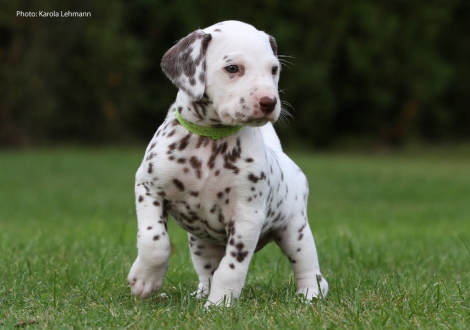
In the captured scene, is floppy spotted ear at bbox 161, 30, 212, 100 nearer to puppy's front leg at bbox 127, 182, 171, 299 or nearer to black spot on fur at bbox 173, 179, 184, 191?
black spot on fur at bbox 173, 179, 184, 191

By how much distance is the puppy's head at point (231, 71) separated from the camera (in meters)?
3.56

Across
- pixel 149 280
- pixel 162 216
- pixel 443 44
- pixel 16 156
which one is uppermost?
pixel 443 44

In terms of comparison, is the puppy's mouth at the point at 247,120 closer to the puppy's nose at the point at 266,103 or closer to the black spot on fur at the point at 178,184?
the puppy's nose at the point at 266,103

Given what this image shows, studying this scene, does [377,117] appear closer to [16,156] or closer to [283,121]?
[16,156]

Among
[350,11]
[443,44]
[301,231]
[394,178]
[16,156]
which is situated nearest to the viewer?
[301,231]

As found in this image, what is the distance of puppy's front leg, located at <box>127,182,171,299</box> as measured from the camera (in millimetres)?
3721

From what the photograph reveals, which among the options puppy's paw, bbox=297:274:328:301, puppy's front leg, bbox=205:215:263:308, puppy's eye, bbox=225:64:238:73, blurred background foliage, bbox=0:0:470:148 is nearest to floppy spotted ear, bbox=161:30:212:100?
puppy's eye, bbox=225:64:238:73

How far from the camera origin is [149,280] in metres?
3.80

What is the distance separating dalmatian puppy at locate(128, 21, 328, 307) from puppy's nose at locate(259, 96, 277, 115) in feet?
0.04

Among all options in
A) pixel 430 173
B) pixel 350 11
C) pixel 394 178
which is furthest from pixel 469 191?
pixel 350 11

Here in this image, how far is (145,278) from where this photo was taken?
379 cm

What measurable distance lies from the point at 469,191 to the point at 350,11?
16150 mm

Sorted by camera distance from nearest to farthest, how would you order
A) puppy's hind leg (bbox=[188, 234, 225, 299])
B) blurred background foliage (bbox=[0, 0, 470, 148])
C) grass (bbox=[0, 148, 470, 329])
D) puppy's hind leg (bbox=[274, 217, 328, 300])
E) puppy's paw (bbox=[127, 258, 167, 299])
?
grass (bbox=[0, 148, 470, 329]), puppy's paw (bbox=[127, 258, 167, 299]), puppy's hind leg (bbox=[274, 217, 328, 300]), puppy's hind leg (bbox=[188, 234, 225, 299]), blurred background foliage (bbox=[0, 0, 470, 148])

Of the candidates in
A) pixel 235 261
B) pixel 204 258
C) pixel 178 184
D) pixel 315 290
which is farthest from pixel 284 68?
pixel 235 261
